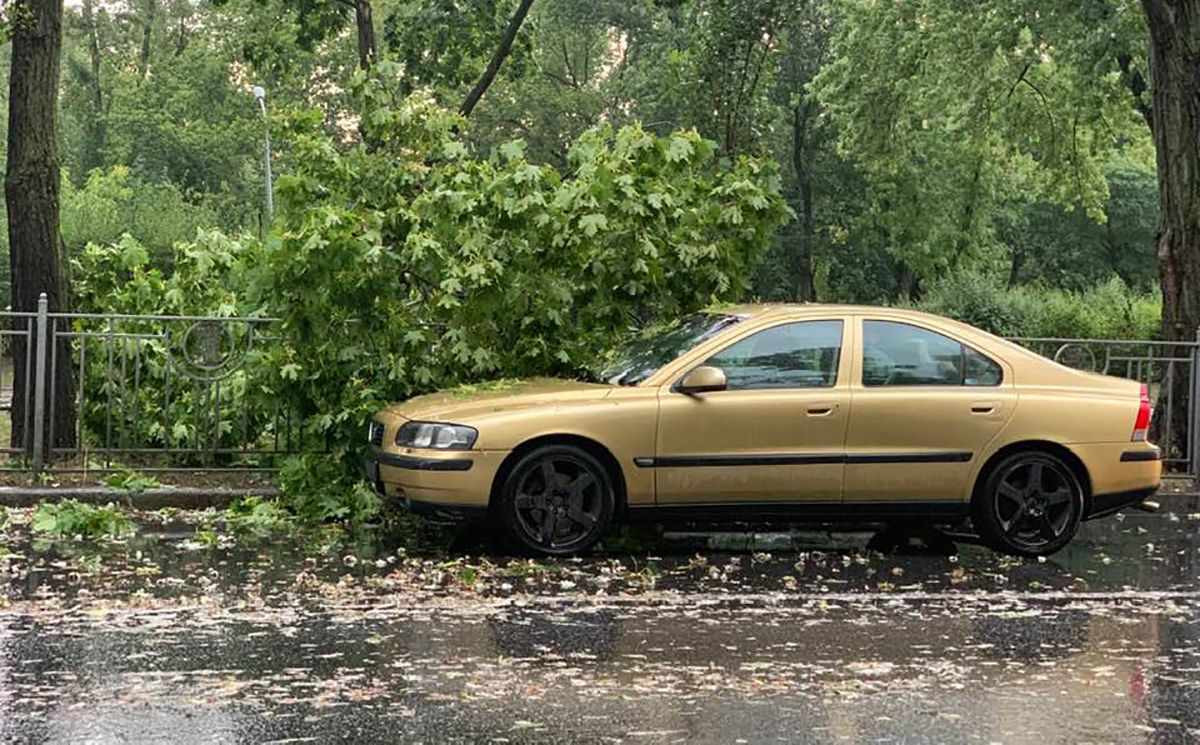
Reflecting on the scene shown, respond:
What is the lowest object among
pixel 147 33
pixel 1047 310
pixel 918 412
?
pixel 918 412

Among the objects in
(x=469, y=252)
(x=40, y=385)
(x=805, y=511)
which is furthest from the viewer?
(x=40, y=385)

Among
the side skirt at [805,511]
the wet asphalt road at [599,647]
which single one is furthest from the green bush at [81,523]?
the side skirt at [805,511]

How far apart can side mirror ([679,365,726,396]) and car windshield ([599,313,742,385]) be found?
1.09ft

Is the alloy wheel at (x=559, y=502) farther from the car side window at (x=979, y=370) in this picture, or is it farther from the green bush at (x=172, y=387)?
the green bush at (x=172, y=387)

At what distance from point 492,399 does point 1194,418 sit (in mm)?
7099

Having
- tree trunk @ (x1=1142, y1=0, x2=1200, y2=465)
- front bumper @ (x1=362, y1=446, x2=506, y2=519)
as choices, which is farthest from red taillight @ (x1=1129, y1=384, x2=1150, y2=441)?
tree trunk @ (x1=1142, y1=0, x2=1200, y2=465)

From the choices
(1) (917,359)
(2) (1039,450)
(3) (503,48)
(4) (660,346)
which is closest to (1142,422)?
(2) (1039,450)

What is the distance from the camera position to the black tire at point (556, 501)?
29.3ft

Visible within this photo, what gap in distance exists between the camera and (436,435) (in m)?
8.98

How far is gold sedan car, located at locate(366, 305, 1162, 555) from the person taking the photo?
8977mm

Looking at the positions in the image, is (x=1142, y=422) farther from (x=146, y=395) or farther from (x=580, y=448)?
(x=146, y=395)

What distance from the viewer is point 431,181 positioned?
11039mm

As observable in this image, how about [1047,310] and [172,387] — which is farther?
[1047,310]

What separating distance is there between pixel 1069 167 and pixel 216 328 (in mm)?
26587
